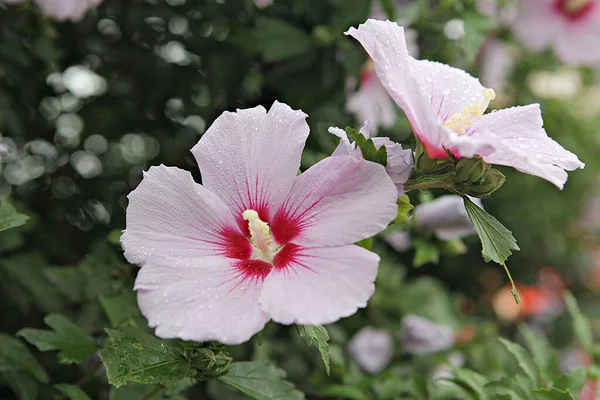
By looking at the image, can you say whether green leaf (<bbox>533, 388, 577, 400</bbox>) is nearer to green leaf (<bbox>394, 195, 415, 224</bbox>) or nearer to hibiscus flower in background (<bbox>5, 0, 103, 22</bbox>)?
green leaf (<bbox>394, 195, 415, 224</bbox>)

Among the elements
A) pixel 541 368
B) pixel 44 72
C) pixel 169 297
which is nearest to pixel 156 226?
pixel 169 297

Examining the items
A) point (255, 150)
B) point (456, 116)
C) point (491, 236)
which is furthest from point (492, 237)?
point (255, 150)

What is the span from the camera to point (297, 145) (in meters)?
0.56

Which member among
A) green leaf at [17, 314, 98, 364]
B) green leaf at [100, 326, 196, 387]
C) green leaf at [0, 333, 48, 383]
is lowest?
green leaf at [0, 333, 48, 383]

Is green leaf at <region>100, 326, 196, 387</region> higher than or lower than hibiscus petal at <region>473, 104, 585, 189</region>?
lower

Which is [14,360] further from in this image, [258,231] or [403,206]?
[403,206]

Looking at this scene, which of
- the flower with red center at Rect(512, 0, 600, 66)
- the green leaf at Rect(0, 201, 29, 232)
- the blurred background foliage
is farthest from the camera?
the flower with red center at Rect(512, 0, 600, 66)

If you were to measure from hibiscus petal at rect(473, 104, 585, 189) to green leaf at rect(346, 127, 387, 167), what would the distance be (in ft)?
0.26

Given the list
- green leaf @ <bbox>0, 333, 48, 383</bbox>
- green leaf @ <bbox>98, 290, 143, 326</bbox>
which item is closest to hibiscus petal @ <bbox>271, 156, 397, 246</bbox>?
green leaf @ <bbox>98, 290, 143, 326</bbox>

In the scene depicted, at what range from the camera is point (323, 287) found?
0.50m

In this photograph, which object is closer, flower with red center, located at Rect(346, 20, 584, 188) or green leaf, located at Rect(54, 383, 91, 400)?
flower with red center, located at Rect(346, 20, 584, 188)

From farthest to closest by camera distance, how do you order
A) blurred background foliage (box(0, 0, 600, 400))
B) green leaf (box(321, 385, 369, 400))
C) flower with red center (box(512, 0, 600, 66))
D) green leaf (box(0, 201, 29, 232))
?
flower with red center (box(512, 0, 600, 66)), blurred background foliage (box(0, 0, 600, 400)), green leaf (box(321, 385, 369, 400)), green leaf (box(0, 201, 29, 232))

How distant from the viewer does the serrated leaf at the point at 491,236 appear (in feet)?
1.81

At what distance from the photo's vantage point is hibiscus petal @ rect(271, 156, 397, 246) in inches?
20.3
